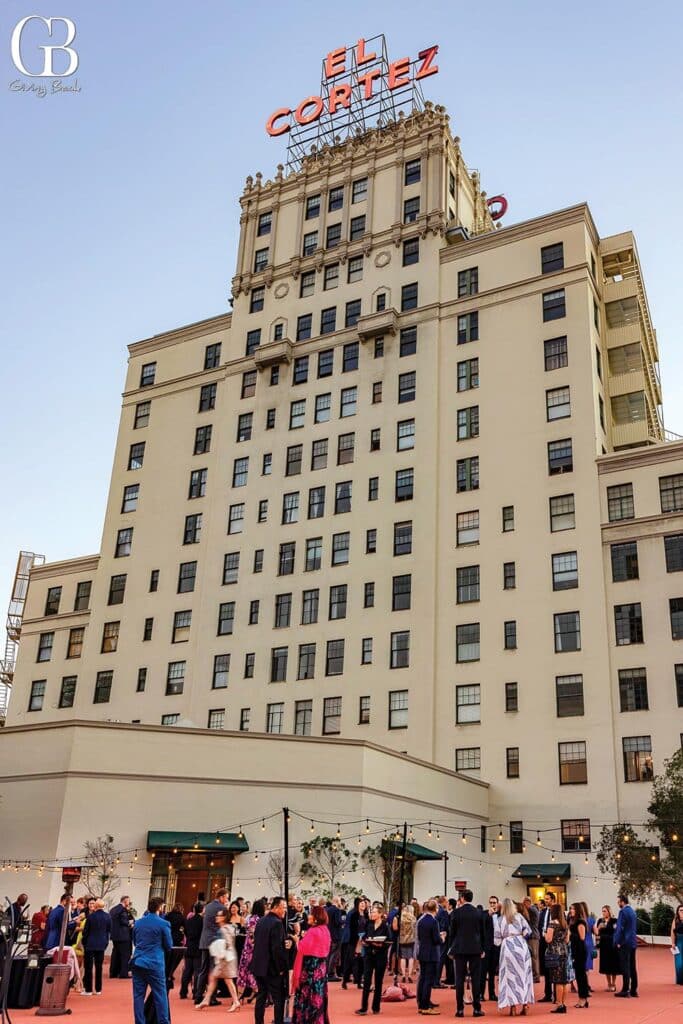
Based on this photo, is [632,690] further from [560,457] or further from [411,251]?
[411,251]

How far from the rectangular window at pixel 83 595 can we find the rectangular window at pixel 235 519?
1255 centimetres

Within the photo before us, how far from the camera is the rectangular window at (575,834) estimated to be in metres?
44.1

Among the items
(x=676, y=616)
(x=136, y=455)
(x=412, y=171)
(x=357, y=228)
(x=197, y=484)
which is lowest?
(x=676, y=616)

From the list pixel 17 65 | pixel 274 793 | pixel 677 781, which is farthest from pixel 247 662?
pixel 17 65

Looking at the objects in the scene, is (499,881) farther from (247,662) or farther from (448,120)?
(448,120)

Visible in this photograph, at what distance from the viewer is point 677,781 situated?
1544 inches

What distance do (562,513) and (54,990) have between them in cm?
3699

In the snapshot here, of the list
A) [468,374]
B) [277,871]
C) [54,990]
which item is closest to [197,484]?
[468,374]

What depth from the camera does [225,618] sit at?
186 feet

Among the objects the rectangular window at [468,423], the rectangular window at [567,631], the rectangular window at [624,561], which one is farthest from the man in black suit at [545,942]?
the rectangular window at [468,423]

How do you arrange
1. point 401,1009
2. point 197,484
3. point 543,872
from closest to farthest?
1. point 401,1009
2. point 543,872
3. point 197,484

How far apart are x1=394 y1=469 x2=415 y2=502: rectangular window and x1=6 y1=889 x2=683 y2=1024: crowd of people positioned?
30591mm

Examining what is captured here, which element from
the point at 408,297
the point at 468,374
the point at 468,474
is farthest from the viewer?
the point at 408,297

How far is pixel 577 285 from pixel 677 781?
1119 inches
